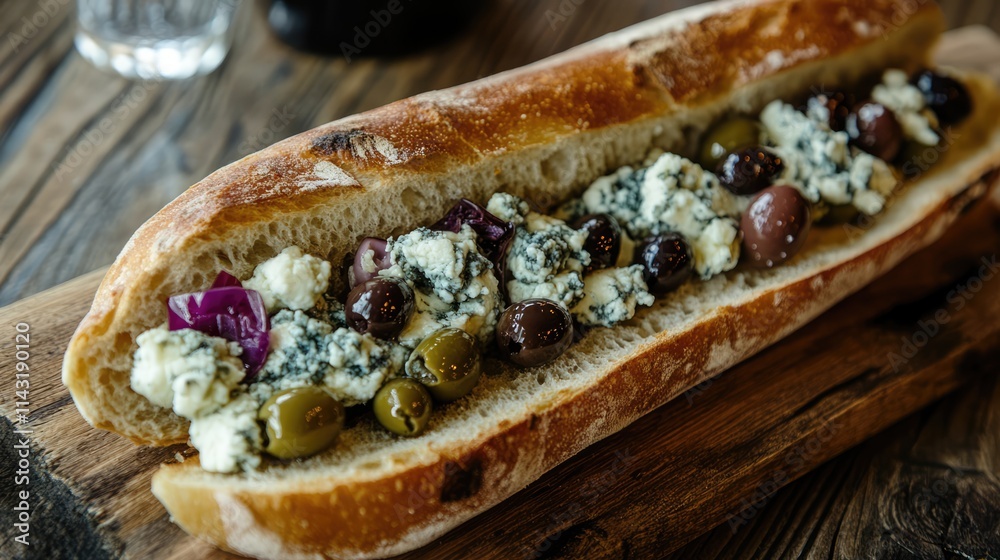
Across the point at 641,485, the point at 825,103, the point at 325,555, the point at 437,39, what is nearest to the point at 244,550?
the point at 325,555

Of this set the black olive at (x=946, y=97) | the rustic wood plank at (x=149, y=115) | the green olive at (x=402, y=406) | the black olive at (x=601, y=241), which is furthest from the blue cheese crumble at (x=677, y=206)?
the rustic wood plank at (x=149, y=115)

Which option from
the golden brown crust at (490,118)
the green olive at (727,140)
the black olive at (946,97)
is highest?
the golden brown crust at (490,118)

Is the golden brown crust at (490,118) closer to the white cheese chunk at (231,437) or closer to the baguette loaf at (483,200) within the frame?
the baguette loaf at (483,200)

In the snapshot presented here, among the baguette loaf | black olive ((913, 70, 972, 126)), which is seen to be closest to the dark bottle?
the baguette loaf

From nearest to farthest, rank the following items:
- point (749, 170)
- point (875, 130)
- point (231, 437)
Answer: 1. point (231, 437)
2. point (749, 170)
3. point (875, 130)

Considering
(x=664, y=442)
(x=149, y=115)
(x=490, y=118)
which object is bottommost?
(x=664, y=442)

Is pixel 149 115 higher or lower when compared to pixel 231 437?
lower

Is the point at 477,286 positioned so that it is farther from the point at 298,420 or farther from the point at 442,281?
the point at 298,420

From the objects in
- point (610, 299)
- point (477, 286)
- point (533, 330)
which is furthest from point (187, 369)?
point (610, 299)
